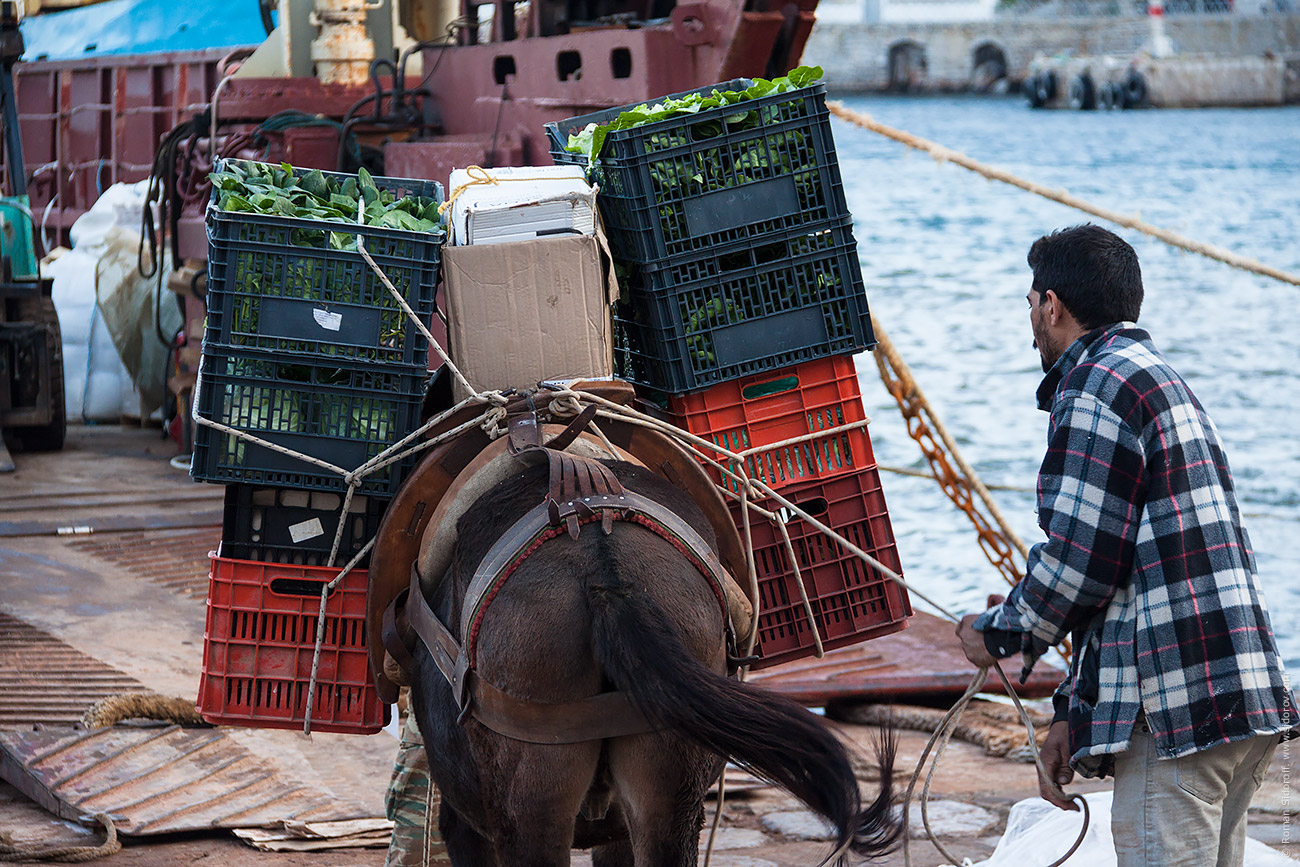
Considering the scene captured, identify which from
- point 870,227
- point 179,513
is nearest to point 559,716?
point 179,513

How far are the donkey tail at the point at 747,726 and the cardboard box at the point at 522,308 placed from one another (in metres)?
1.12

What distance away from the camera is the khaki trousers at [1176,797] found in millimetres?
3035

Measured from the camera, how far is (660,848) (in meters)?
3.02

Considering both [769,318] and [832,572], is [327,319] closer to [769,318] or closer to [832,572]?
[769,318]

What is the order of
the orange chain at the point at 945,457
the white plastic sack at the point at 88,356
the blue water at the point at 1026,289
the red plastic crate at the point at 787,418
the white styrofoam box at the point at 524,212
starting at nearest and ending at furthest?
1. the white styrofoam box at the point at 524,212
2. the red plastic crate at the point at 787,418
3. the orange chain at the point at 945,457
4. the white plastic sack at the point at 88,356
5. the blue water at the point at 1026,289

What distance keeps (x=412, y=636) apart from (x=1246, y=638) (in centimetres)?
193

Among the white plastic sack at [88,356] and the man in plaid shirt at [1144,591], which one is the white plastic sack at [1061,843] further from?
the white plastic sack at [88,356]

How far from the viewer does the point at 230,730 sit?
230 inches

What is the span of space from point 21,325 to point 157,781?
→ 6.11 meters

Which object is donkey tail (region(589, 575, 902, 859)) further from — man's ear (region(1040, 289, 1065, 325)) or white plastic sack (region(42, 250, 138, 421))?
white plastic sack (region(42, 250, 138, 421))

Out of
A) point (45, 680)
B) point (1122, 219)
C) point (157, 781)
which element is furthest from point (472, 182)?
point (1122, 219)

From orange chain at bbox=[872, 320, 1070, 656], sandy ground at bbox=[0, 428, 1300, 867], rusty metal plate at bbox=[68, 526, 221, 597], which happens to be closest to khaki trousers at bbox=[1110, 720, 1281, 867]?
sandy ground at bbox=[0, 428, 1300, 867]

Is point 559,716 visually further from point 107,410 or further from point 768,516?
point 107,410

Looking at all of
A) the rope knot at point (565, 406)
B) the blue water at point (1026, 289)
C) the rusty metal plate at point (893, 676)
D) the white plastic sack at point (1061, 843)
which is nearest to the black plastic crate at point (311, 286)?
the rope knot at point (565, 406)
